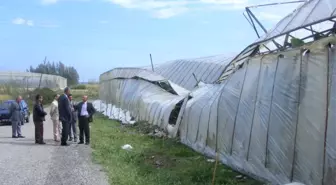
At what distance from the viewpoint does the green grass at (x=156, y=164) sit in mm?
9984

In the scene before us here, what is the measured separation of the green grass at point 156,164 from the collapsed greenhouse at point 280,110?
0.58 metres

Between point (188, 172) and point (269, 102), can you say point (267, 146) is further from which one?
point (188, 172)

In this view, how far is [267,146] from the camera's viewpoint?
980 centimetres

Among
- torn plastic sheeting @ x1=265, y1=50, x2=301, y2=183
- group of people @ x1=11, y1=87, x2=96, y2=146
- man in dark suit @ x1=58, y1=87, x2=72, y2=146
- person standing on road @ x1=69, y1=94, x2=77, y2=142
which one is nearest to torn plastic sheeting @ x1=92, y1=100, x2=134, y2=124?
person standing on road @ x1=69, y1=94, x2=77, y2=142

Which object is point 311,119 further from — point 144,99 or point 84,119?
point 144,99

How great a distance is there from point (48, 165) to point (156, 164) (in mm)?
2762

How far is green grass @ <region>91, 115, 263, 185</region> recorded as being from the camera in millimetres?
9984

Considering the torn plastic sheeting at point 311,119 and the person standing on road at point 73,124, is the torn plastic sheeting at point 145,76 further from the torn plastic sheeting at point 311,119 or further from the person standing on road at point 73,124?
the torn plastic sheeting at point 311,119

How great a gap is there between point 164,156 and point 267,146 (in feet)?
15.1

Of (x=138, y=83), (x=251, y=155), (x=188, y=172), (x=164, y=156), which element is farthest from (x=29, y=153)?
(x=138, y=83)

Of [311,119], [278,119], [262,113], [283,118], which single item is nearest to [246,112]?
[262,113]

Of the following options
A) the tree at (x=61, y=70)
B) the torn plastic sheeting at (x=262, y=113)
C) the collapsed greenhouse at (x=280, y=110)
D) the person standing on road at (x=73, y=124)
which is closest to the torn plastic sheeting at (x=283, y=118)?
the collapsed greenhouse at (x=280, y=110)

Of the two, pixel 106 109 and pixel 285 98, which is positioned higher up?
pixel 285 98

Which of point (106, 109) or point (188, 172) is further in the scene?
point (106, 109)
